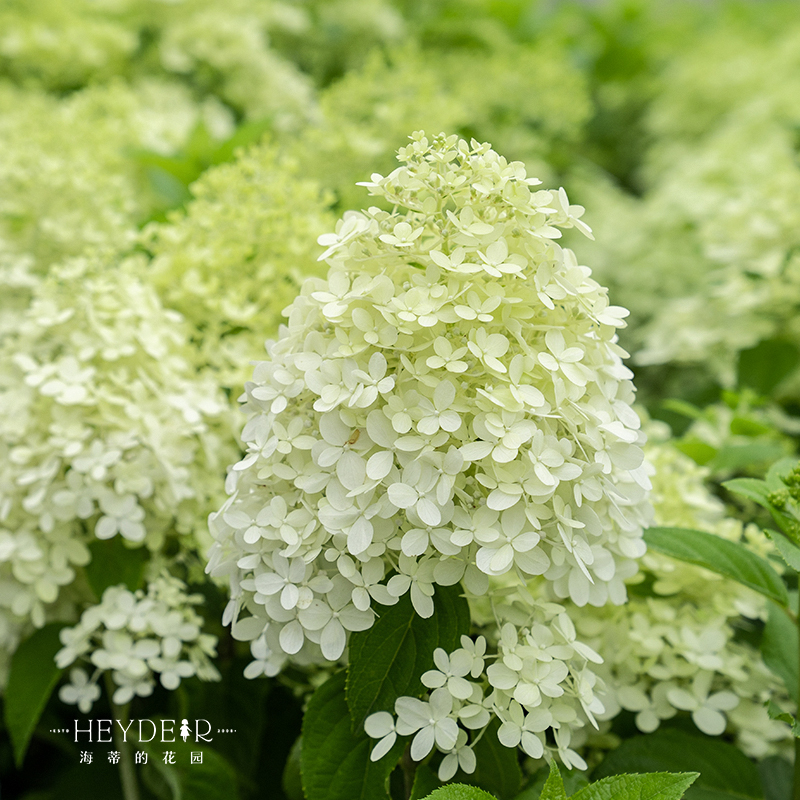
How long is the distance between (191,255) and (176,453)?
295mm

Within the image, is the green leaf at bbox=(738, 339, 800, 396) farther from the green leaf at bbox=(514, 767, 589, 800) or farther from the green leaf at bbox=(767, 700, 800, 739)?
the green leaf at bbox=(514, 767, 589, 800)

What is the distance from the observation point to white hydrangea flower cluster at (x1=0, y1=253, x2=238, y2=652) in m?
0.83

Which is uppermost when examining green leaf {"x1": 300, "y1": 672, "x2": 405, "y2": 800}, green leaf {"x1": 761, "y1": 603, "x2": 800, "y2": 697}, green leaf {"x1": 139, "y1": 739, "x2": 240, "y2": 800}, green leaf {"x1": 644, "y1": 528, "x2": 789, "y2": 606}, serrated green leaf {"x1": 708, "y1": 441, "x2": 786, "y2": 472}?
green leaf {"x1": 644, "y1": 528, "x2": 789, "y2": 606}

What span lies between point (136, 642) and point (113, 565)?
98mm

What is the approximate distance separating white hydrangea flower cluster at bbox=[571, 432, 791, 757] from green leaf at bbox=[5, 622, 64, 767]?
608 millimetres

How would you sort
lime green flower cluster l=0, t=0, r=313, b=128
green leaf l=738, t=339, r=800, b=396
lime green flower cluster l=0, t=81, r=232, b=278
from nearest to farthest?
1. lime green flower cluster l=0, t=81, r=232, b=278
2. green leaf l=738, t=339, r=800, b=396
3. lime green flower cluster l=0, t=0, r=313, b=128

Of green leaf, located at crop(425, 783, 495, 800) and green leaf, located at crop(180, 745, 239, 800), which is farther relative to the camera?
green leaf, located at crop(180, 745, 239, 800)

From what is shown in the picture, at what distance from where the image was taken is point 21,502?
87 cm

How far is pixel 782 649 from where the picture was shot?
2.63ft

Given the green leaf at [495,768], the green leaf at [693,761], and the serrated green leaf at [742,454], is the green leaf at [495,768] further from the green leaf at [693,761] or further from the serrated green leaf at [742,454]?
the serrated green leaf at [742,454]

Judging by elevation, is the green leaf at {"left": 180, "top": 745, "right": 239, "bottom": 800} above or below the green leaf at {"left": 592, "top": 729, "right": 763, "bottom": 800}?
below

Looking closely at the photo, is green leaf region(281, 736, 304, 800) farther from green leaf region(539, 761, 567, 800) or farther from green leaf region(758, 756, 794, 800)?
green leaf region(758, 756, 794, 800)

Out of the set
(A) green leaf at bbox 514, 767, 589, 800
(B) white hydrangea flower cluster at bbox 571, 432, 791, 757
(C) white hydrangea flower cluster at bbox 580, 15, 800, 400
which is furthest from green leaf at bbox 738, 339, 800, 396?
(A) green leaf at bbox 514, 767, 589, 800

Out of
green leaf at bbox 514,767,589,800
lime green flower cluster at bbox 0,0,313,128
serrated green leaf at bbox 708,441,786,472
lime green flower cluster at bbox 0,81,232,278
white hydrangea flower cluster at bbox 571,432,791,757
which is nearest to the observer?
green leaf at bbox 514,767,589,800
